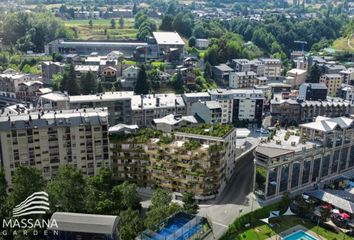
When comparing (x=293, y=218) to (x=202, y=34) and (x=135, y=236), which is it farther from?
(x=202, y=34)

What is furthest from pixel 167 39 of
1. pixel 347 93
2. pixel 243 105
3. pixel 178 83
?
pixel 347 93

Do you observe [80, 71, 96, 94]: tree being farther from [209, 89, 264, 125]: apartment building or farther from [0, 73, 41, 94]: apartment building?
[209, 89, 264, 125]: apartment building

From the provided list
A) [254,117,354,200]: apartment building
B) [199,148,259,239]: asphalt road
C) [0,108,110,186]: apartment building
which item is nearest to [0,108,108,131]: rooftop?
[0,108,110,186]: apartment building

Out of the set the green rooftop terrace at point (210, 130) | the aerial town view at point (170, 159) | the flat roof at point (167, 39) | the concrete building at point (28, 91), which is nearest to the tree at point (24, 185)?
the aerial town view at point (170, 159)

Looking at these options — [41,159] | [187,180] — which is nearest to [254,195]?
[187,180]

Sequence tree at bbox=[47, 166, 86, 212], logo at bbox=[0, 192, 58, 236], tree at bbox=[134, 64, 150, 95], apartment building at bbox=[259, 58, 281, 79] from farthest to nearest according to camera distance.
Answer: apartment building at bbox=[259, 58, 281, 79] → tree at bbox=[134, 64, 150, 95] → tree at bbox=[47, 166, 86, 212] → logo at bbox=[0, 192, 58, 236]
